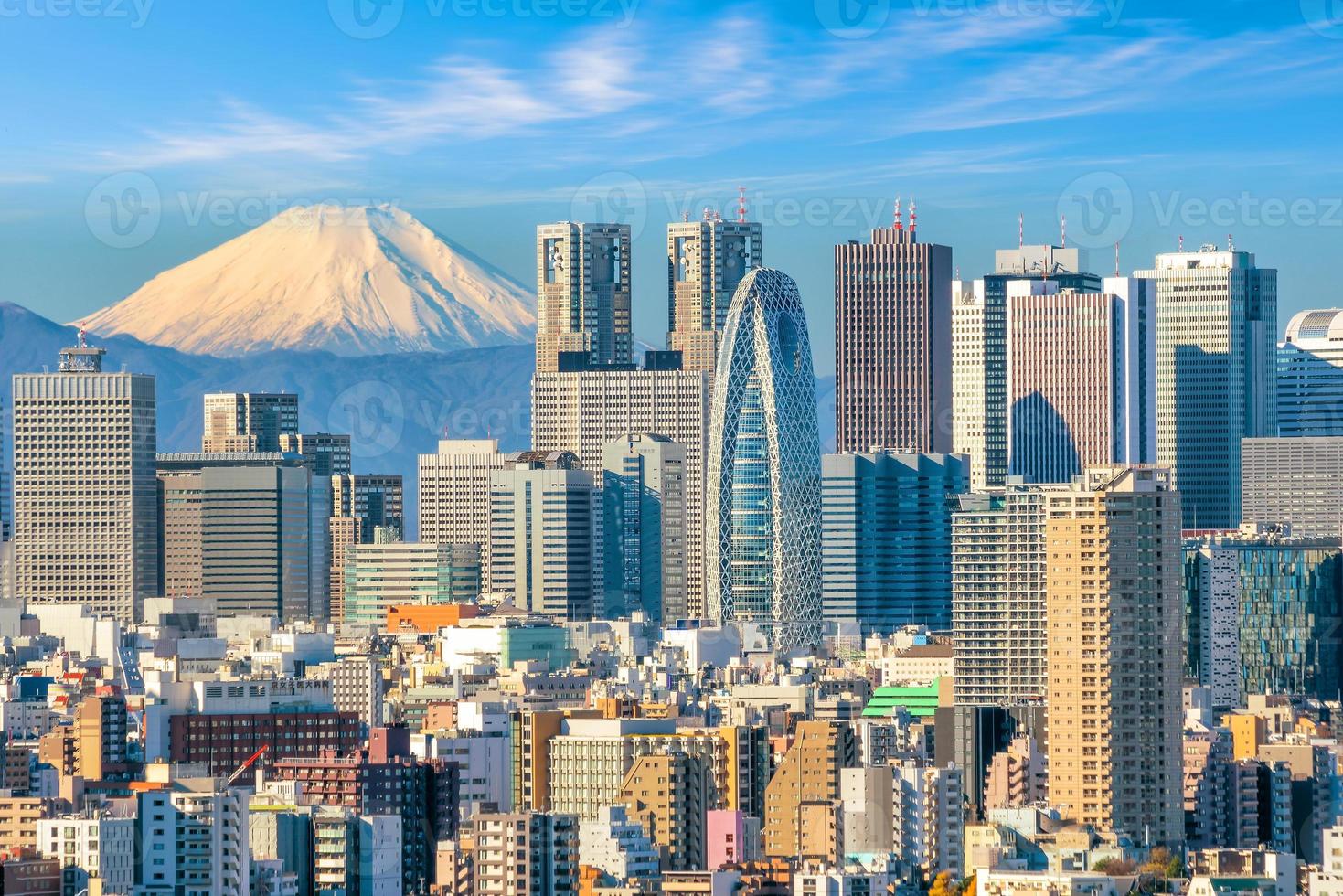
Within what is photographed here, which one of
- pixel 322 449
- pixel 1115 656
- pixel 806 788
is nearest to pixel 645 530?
pixel 322 449

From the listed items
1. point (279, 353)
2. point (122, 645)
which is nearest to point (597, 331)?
point (279, 353)

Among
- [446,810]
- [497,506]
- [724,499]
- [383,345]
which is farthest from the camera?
[383,345]

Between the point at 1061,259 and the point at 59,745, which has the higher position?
the point at 1061,259

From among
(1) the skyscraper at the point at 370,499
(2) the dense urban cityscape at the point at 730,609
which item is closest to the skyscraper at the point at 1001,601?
(2) the dense urban cityscape at the point at 730,609

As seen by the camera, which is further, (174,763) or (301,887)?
(174,763)

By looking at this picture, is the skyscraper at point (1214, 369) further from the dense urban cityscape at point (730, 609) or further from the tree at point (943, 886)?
the tree at point (943, 886)

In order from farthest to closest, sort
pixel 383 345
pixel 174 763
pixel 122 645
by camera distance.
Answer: pixel 383 345 → pixel 122 645 → pixel 174 763

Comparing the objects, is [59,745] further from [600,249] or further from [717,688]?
[600,249]
